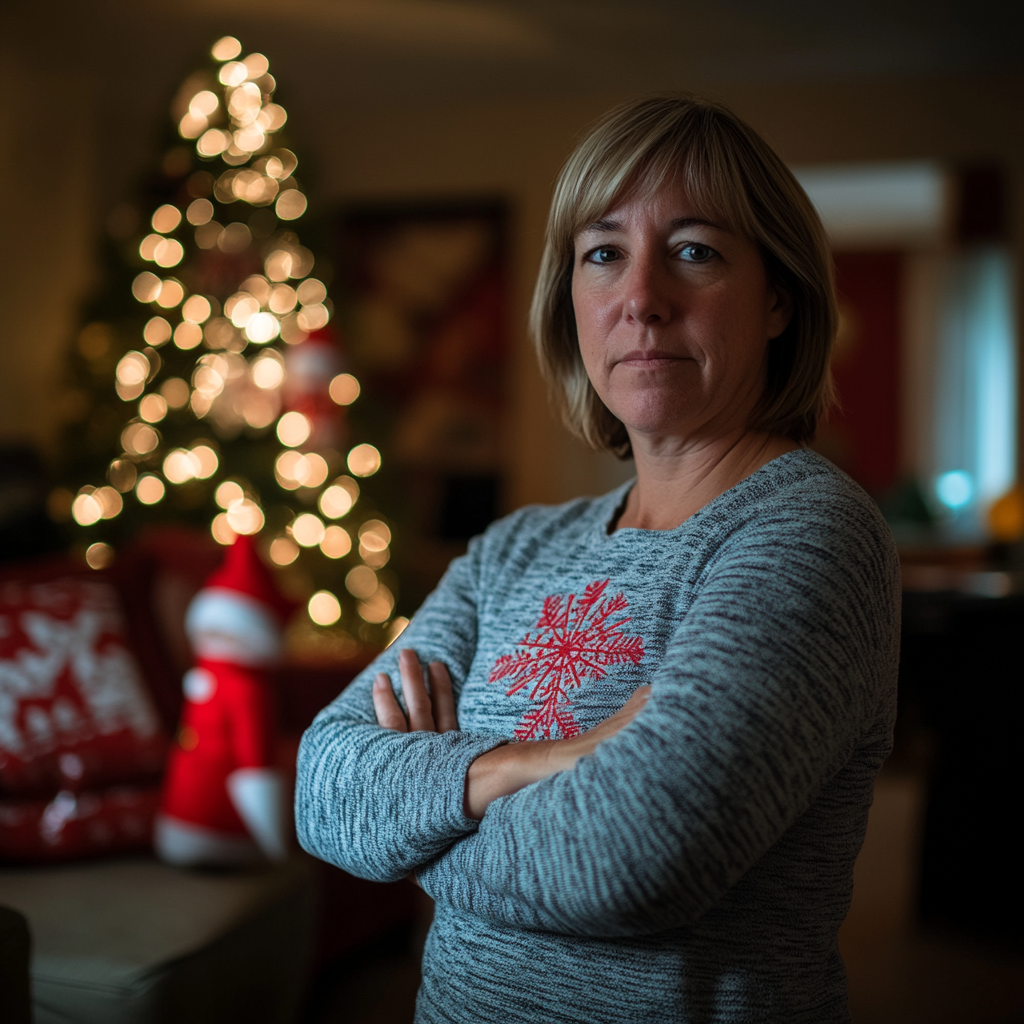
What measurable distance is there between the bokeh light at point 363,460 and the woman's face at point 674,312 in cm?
263

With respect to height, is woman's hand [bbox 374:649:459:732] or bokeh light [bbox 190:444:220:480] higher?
bokeh light [bbox 190:444:220:480]

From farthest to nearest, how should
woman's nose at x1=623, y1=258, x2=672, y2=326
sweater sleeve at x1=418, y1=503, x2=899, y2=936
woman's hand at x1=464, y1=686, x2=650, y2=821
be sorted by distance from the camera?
1. woman's nose at x1=623, y1=258, x2=672, y2=326
2. woman's hand at x1=464, y1=686, x2=650, y2=821
3. sweater sleeve at x1=418, y1=503, x2=899, y2=936

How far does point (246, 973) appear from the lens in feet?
5.34

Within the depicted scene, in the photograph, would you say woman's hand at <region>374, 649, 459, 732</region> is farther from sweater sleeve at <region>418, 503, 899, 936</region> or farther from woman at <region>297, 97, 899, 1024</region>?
sweater sleeve at <region>418, 503, 899, 936</region>

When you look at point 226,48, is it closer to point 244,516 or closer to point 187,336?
point 187,336

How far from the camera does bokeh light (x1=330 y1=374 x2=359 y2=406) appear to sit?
3.59 m

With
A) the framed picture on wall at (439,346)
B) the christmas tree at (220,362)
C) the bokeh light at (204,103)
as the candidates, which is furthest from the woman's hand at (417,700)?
the framed picture on wall at (439,346)

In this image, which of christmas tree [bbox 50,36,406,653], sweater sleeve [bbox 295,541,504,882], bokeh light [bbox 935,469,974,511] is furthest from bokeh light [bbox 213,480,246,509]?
bokeh light [bbox 935,469,974,511]

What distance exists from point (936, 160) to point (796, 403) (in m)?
4.12

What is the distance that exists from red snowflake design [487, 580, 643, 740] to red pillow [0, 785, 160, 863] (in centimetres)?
109

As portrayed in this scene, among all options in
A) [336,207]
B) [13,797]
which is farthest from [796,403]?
[336,207]

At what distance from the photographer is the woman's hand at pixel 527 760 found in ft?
2.91

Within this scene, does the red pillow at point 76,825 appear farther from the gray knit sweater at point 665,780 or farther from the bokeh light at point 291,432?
the bokeh light at point 291,432

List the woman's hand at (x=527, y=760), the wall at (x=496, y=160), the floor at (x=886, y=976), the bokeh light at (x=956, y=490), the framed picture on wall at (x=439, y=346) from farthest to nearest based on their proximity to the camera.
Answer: the bokeh light at (x=956, y=490), the framed picture on wall at (x=439, y=346), the wall at (x=496, y=160), the floor at (x=886, y=976), the woman's hand at (x=527, y=760)
